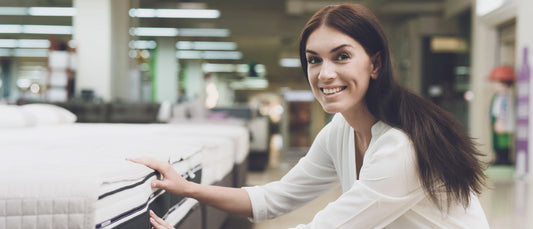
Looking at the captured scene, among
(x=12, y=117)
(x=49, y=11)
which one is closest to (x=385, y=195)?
(x=12, y=117)

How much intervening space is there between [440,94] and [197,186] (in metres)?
10.6

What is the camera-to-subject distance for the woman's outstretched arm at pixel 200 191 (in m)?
1.17

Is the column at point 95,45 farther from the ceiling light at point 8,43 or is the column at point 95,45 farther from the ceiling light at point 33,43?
the ceiling light at point 33,43

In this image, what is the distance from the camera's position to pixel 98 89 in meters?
6.33

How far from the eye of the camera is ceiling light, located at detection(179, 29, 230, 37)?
12281mm

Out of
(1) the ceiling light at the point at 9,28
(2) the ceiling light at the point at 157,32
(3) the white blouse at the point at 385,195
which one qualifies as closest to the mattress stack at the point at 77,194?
(3) the white blouse at the point at 385,195

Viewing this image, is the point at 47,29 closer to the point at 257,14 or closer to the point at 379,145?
the point at 257,14

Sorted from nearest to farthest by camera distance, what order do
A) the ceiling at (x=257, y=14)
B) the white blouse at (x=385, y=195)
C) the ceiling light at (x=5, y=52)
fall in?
the white blouse at (x=385, y=195), the ceiling at (x=257, y=14), the ceiling light at (x=5, y=52)

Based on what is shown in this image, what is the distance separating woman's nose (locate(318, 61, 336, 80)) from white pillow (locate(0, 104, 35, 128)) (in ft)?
7.83

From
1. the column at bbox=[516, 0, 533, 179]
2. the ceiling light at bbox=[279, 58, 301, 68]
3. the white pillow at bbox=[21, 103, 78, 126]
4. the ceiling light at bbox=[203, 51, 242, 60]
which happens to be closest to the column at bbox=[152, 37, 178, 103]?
the ceiling light at bbox=[203, 51, 242, 60]

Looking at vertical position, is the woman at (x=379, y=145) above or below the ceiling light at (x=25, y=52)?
below

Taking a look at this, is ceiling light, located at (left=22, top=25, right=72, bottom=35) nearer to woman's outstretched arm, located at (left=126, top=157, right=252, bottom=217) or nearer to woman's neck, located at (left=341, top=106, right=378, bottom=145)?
woman's outstretched arm, located at (left=126, top=157, right=252, bottom=217)

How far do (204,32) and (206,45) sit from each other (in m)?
2.34

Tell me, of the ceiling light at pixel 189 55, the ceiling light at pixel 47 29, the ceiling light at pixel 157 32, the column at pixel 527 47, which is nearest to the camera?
the column at pixel 527 47
